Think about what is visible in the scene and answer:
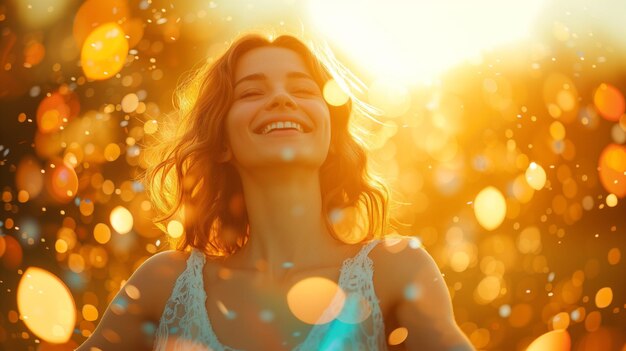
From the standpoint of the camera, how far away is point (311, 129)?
2.42 meters

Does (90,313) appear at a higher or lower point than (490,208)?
lower

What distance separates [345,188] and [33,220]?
5506 mm

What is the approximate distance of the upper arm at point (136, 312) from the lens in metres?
2.31

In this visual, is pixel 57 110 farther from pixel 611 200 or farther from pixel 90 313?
pixel 611 200

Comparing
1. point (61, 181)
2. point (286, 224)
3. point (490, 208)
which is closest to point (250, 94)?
point (286, 224)

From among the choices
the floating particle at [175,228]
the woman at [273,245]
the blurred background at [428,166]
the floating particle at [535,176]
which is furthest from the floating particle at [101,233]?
the woman at [273,245]

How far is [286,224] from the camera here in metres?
2.42

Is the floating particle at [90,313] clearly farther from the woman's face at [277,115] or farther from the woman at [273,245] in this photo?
the woman's face at [277,115]

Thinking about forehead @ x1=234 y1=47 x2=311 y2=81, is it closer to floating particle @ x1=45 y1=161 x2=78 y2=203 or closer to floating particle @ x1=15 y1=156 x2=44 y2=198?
floating particle @ x1=45 y1=161 x2=78 y2=203

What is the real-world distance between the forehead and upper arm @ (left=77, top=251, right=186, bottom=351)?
0.71 m

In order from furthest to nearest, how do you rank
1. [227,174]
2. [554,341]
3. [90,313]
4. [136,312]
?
1. [554,341]
2. [90,313]
3. [227,174]
4. [136,312]

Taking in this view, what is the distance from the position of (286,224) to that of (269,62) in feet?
1.81

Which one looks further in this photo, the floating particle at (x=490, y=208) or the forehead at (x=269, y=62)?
the floating particle at (x=490, y=208)

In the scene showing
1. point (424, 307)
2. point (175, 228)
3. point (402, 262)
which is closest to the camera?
point (424, 307)
